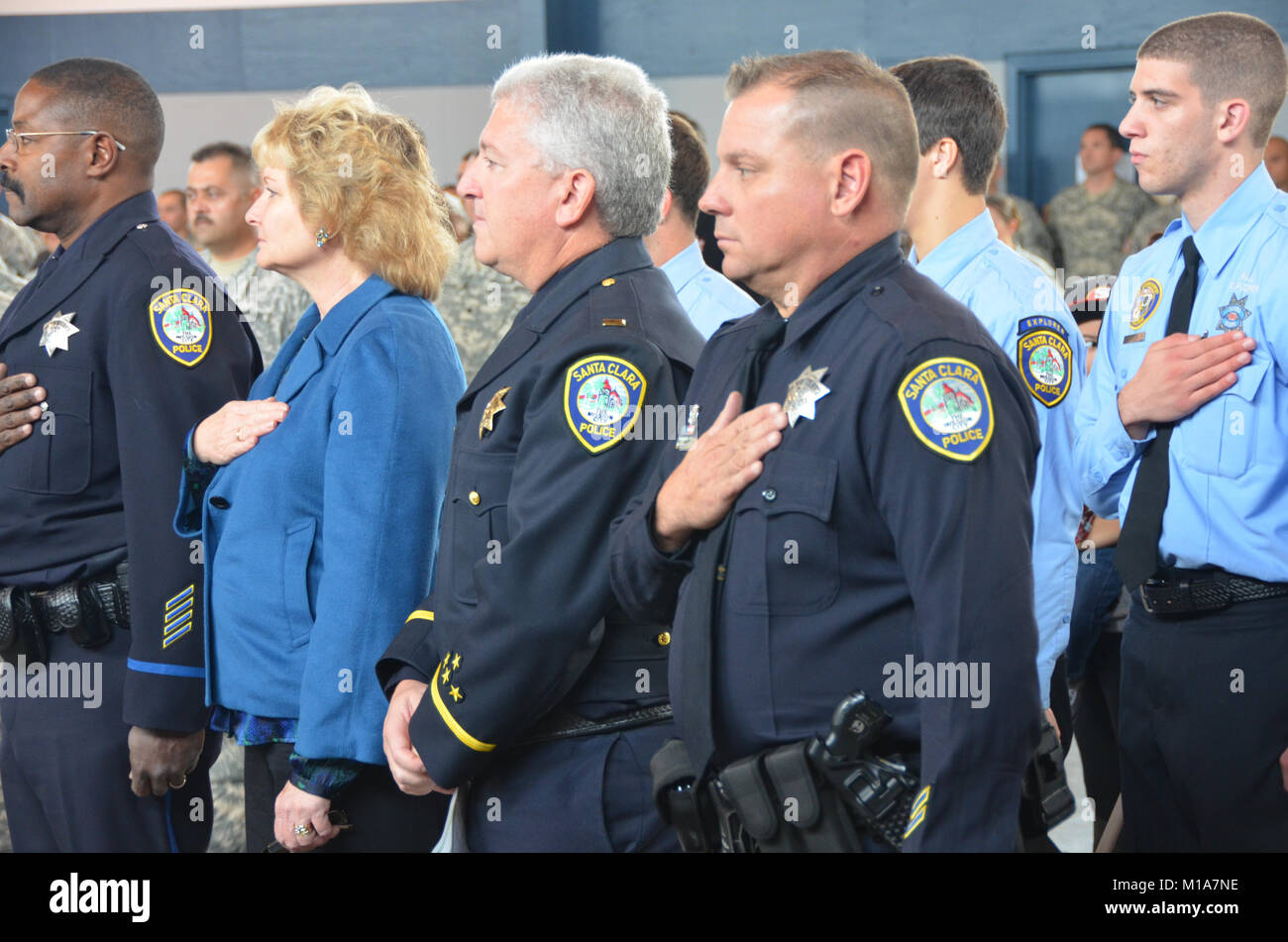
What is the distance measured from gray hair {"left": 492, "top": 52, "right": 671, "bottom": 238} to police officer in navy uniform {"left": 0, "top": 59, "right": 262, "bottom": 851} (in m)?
0.84

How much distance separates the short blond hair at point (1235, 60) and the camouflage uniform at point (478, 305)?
8.80 feet

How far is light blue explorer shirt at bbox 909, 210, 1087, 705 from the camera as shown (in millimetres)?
2295

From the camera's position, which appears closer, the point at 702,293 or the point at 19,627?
the point at 19,627

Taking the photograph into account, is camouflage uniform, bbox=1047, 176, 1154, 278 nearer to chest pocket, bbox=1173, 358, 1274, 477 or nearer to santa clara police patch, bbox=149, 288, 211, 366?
chest pocket, bbox=1173, 358, 1274, 477

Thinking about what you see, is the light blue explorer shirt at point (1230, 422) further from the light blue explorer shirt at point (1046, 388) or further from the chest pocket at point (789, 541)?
the chest pocket at point (789, 541)

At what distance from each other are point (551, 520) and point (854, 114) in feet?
2.08

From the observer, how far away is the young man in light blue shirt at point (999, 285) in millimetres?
2305

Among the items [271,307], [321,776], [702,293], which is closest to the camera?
[321,776]

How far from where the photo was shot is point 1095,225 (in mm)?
7449

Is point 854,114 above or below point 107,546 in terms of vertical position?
above

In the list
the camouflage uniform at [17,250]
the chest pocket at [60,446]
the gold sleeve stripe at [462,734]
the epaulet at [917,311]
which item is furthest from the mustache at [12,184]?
the epaulet at [917,311]

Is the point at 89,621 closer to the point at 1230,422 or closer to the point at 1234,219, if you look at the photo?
the point at 1230,422

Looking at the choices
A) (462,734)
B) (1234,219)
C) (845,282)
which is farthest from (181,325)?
(1234,219)
